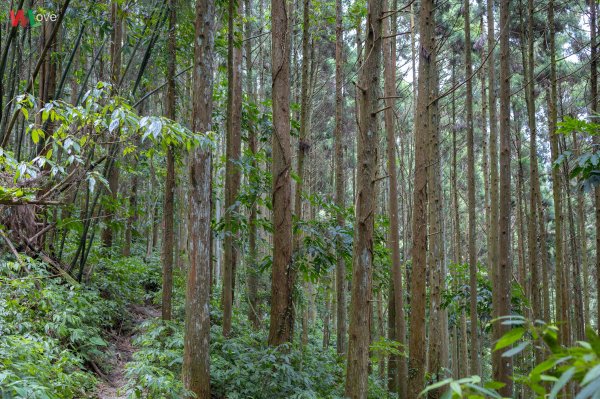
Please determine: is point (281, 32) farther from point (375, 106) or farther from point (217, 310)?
point (217, 310)

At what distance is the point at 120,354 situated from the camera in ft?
24.0

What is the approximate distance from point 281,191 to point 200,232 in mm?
1845

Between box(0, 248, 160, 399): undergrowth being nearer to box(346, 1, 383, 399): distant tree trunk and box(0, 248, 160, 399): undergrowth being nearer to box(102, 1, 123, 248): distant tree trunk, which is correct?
box(102, 1, 123, 248): distant tree trunk

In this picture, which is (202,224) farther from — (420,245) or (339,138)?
(339,138)

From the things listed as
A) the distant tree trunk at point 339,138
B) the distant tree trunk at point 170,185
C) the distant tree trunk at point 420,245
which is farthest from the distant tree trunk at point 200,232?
the distant tree trunk at point 339,138

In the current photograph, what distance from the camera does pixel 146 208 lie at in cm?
1873

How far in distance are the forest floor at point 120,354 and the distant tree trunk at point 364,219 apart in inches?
101

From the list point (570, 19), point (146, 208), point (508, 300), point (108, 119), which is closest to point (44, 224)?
point (108, 119)

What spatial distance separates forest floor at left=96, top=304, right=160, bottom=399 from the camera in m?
5.80

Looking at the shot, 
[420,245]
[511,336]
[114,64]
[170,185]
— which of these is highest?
[114,64]

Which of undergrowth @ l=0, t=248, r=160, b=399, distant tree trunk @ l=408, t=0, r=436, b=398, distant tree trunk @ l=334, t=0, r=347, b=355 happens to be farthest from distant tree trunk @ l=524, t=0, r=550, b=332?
undergrowth @ l=0, t=248, r=160, b=399

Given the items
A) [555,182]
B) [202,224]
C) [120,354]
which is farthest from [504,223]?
[120,354]

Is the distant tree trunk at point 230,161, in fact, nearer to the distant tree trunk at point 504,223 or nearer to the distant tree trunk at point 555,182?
the distant tree trunk at point 504,223

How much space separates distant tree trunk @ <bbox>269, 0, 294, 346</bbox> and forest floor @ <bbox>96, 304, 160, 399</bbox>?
2.21m
